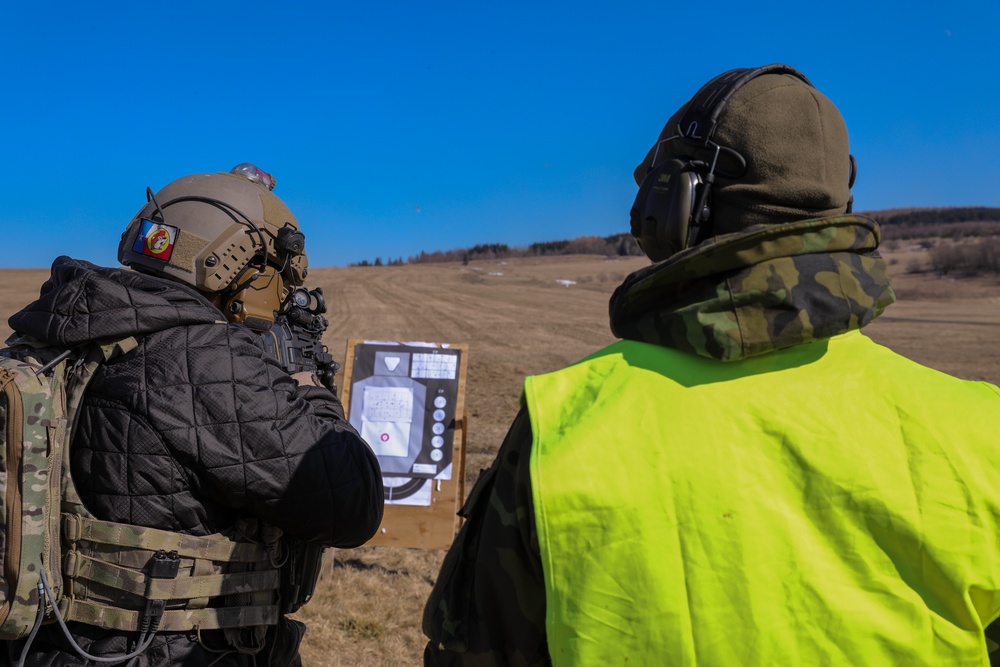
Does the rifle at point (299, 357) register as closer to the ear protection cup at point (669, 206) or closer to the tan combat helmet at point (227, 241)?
the tan combat helmet at point (227, 241)

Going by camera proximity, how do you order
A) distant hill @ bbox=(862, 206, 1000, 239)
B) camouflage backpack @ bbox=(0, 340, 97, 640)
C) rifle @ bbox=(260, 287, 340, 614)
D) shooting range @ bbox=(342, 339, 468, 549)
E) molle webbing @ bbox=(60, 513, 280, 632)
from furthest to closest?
1. distant hill @ bbox=(862, 206, 1000, 239)
2. shooting range @ bbox=(342, 339, 468, 549)
3. rifle @ bbox=(260, 287, 340, 614)
4. molle webbing @ bbox=(60, 513, 280, 632)
5. camouflage backpack @ bbox=(0, 340, 97, 640)

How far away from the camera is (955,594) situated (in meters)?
1.08

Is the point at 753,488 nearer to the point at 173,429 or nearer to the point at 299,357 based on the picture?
the point at 173,429

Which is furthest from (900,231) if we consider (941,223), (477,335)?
(477,335)

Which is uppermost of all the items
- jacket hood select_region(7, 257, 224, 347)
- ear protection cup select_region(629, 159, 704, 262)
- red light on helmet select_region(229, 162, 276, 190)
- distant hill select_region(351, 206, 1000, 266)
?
distant hill select_region(351, 206, 1000, 266)

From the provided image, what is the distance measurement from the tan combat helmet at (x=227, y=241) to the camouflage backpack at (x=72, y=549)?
16.8 inches

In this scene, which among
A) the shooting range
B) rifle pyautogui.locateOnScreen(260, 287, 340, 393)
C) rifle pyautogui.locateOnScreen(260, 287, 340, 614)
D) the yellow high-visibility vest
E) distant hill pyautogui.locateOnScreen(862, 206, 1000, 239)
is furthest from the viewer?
distant hill pyautogui.locateOnScreen(862, 206, 1000, 239)

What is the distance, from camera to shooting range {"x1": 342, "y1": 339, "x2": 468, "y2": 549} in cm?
530

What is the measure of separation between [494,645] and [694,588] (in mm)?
361

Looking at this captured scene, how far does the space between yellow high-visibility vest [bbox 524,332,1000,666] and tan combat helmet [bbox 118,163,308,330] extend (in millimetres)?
1538

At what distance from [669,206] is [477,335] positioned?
15.5 meters

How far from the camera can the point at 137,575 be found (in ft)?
6.09

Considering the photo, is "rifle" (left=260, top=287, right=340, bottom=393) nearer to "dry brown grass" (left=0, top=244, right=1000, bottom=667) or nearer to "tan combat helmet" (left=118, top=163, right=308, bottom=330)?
"tan combat helmet" (left=118, top=163, right=308, bottom=330)

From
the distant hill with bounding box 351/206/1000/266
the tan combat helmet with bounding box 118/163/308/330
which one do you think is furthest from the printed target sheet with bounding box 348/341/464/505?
the distant hill with bounding box 351/206/1000/266
